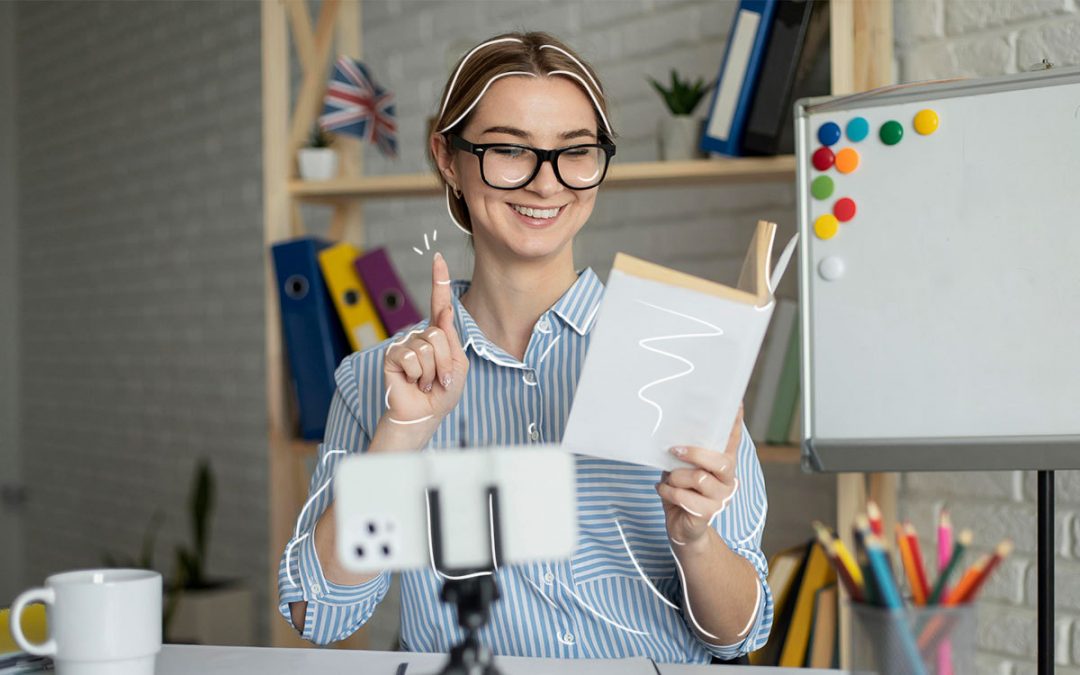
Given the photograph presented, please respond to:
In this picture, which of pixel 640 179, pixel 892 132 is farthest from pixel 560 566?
pixel 640 179

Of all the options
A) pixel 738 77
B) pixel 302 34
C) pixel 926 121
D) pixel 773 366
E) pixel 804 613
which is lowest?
pixel 804 613

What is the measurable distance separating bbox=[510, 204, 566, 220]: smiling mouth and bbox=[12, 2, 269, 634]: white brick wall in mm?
2091

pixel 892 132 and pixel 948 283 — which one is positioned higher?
pixel 892 132

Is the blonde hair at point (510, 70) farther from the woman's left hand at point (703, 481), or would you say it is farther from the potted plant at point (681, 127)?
the potted plant at point (681, 127)

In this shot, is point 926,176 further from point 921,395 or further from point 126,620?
point 126,620

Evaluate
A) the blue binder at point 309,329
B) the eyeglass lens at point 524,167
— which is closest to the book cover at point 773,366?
the eyeglass lens at point 524,167

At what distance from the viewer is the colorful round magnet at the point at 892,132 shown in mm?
1343

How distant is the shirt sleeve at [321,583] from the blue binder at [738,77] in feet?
2.64

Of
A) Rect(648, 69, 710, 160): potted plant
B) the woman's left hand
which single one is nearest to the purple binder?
Rect(648, 69, 710, 160): potted plant

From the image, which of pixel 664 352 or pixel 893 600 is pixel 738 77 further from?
pixel 893 600

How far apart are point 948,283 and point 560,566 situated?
623 millimetres

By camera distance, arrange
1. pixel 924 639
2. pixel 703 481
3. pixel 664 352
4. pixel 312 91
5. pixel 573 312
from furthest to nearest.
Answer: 1. pixel 312 91
2. pixel 573 312
3. pixel 703 481
4. pixel 664 352
5. pixel 924 639

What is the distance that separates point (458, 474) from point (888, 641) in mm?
260

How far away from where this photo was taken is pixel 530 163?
1115 mm
